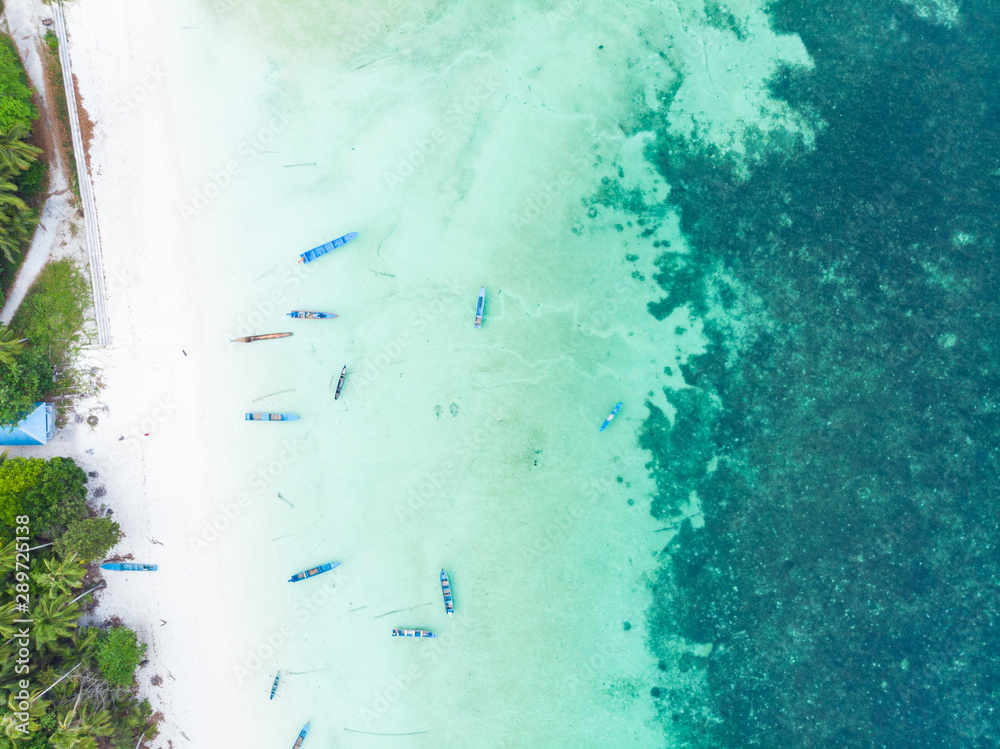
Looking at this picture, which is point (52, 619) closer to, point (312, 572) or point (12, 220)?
point (312, 572)

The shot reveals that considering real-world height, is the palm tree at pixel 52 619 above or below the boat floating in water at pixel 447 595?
Result: below

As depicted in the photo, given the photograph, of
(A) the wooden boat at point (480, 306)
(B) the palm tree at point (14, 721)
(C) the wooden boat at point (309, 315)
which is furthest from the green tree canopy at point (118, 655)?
(A) the wooden boat at point (480, 306)

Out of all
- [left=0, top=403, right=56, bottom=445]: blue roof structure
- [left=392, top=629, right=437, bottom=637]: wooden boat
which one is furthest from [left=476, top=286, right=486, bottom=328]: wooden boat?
[left=0, top=403, right=56, bottom=445]: blue roof structure

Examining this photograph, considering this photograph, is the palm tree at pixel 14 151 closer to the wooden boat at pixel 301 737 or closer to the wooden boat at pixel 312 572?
the wooden boat at pixel 312 572

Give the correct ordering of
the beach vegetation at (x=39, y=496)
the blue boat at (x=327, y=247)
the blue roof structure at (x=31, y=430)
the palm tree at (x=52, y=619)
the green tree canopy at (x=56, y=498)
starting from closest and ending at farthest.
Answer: the palm tree at (x=52, y=619) < the beach vegetation at (x=39, y=496) < the green tree canopy at (x=56, y=498) < the blue roof structure at (x=31, y=430) < the blue boat at (x=327, y=247)

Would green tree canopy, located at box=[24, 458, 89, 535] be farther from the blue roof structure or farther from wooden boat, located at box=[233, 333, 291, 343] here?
wooden boat, located at box=[233, 333, 291, 343]
